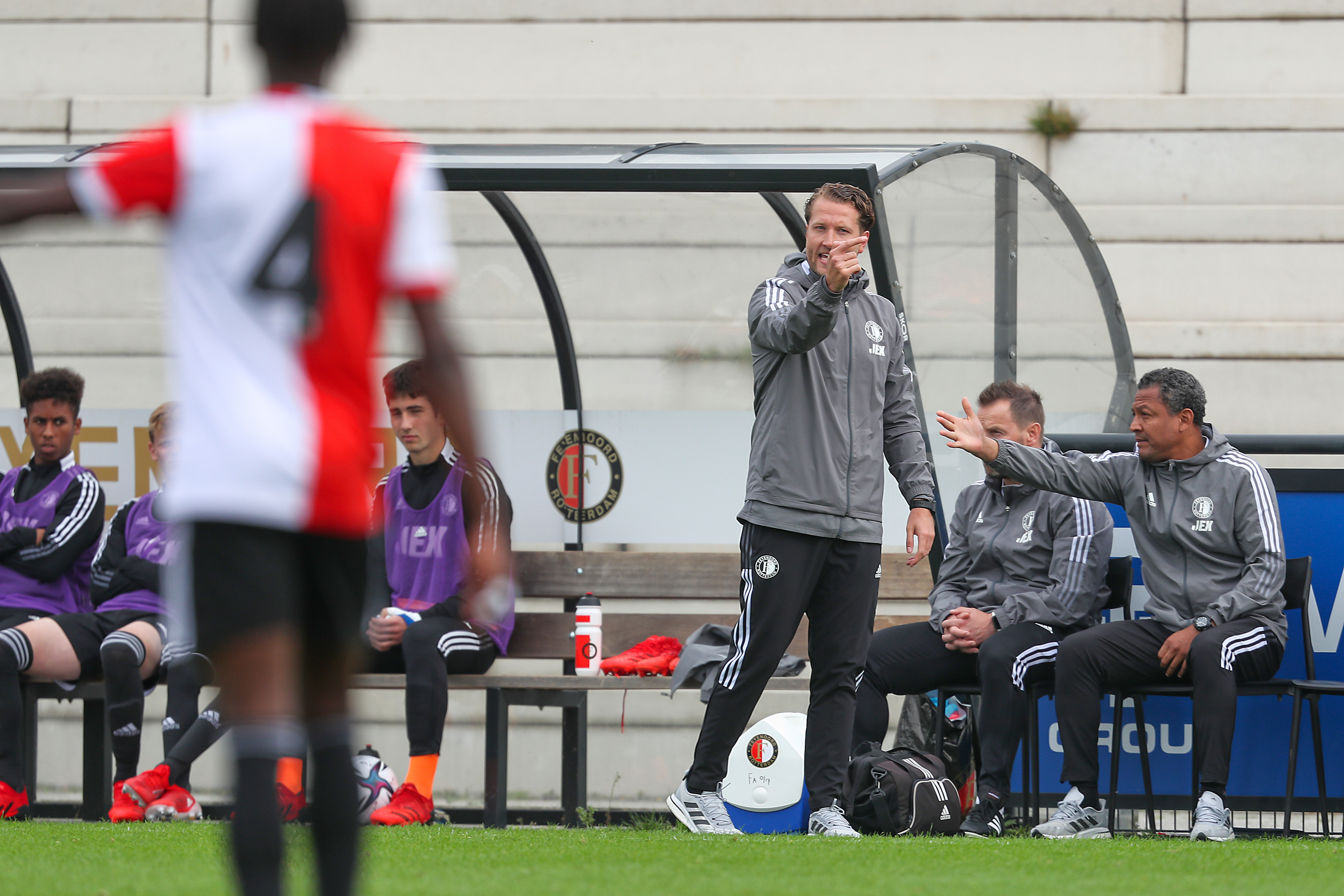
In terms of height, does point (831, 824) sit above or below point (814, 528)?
below

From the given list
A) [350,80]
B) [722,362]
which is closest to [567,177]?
[722,362]

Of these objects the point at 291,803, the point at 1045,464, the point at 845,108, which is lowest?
the point at 291,803

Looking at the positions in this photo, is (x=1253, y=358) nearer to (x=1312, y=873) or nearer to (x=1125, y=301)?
(x=1125, y=301)

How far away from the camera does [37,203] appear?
7.95 ft

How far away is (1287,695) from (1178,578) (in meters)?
0.69

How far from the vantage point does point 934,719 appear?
243 inches

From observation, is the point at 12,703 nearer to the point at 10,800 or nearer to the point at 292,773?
the point at 10,800

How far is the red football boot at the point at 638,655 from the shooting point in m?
6.49

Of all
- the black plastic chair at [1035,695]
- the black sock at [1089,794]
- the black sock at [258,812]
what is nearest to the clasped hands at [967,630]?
the black plastic chair at [1035,695]

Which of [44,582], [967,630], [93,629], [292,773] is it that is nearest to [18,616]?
[44,582]

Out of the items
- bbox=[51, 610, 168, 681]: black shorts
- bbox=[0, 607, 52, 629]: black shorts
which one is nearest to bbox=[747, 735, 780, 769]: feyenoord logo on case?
bbox=[51, 610, 168, 681]: black shorts

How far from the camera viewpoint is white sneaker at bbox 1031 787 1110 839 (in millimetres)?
5449

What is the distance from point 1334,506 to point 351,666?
177 inches

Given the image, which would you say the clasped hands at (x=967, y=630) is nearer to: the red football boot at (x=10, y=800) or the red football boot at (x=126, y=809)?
the red football boot at (x=126, y=809)
